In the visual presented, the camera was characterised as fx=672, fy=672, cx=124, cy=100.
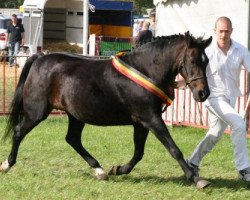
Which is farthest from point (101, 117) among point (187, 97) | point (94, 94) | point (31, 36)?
point (31, 36)

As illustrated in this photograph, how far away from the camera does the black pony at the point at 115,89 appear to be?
7.02m

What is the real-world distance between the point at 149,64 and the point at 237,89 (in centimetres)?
112

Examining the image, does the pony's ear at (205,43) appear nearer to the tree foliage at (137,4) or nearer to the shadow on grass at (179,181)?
the shadow on grass at (179,181)

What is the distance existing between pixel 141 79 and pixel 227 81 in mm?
1011

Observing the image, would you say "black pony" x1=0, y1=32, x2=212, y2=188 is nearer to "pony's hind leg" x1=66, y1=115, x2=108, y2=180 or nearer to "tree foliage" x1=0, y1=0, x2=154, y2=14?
"pony's hind leg" x1=66, y1=115, x2=108, y2=180

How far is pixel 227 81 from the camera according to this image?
7.46 metres

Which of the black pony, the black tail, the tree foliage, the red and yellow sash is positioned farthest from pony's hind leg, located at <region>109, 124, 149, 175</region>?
the tree foliage

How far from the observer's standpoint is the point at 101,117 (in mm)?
7504

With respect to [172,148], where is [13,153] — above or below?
below

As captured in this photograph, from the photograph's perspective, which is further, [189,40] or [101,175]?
[101,175]

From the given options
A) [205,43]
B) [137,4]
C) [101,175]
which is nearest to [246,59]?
[205,43]

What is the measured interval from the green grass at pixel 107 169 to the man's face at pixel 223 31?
1.60m

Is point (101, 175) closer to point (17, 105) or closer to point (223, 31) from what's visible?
point (17, 105)

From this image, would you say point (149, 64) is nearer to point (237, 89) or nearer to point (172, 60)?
point (172, 60)
